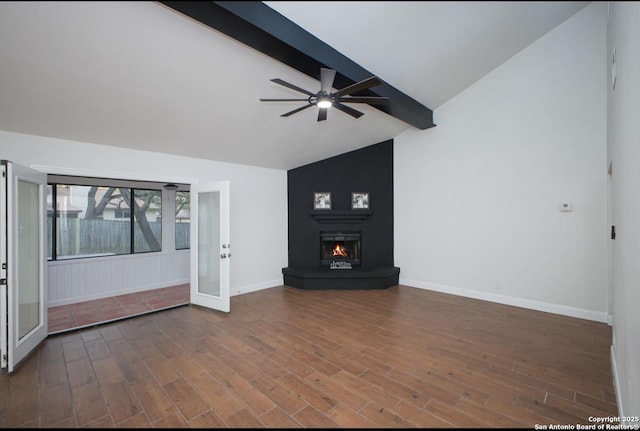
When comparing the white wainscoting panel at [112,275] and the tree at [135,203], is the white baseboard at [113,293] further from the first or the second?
the tree at [135,203]

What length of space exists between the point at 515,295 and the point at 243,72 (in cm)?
490

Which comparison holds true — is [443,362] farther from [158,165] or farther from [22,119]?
[22,119]

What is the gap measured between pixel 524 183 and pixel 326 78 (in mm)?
3553

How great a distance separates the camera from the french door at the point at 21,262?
8.63ft

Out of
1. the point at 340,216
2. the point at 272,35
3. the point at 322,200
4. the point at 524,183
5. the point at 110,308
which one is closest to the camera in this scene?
the point at 272,35

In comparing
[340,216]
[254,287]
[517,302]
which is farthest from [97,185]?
[517,302]

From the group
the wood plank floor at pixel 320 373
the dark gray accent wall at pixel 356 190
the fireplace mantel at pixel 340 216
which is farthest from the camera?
the dark gray accent wall at pixel 356 190

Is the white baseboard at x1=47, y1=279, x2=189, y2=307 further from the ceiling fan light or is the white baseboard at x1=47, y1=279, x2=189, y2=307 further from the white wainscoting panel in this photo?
the ceiling fan light

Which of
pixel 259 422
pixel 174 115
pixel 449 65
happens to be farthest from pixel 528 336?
pixel 174 115

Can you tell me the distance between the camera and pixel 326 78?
2.69 m

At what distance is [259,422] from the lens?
1.96 m

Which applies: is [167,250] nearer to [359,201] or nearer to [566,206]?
[359,201]

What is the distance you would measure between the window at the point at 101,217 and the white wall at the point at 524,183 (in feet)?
18.2

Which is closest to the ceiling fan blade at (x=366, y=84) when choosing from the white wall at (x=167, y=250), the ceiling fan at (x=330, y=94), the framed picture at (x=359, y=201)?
the ceiling fan at (x=330, y=94)
